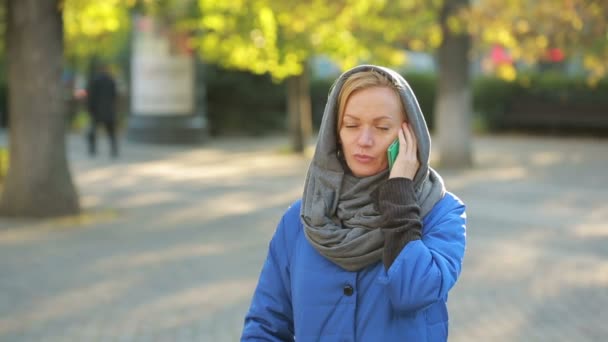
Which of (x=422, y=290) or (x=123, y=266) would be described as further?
(x=123, y=266)

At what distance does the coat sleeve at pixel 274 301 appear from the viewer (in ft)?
8.55

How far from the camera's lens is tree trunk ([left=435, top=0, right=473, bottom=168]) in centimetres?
1750

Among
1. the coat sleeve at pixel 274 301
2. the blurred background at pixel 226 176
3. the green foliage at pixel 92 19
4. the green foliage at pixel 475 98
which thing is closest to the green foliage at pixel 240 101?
the green foliage at pixel 475 98

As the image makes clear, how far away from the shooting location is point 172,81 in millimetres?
23906

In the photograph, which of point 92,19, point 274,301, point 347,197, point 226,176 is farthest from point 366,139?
point 226,176

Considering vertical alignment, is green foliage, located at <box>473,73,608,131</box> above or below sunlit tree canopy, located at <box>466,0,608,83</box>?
below

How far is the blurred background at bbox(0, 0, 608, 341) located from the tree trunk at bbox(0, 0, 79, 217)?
0.02m

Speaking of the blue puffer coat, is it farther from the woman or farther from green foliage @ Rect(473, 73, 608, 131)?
green foliage @ Rect(473, 73, 608, 131)

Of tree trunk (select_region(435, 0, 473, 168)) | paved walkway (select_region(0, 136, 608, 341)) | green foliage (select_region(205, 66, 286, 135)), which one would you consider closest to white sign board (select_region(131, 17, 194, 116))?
green foliage (select_region(205, 66, 286, 135))

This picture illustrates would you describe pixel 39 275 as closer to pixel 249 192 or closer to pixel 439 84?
pixel 249 192

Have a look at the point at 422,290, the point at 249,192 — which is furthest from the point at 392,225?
the point at 249,192

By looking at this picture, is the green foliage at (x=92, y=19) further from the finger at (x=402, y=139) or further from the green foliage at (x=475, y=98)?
the finger at (x=402, y=139)

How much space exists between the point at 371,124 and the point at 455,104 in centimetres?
1532

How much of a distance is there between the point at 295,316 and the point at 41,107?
9.12 m
